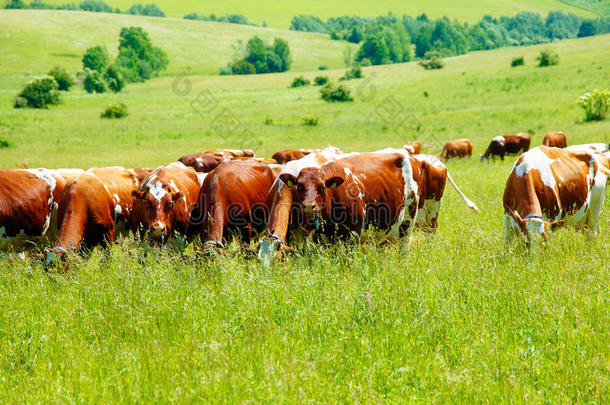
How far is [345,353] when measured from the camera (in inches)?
198

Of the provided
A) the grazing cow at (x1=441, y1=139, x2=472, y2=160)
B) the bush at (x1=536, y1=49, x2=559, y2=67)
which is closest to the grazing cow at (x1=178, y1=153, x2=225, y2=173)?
the grazing cow at (x1=441, y1=139, x2=472, y2=160)

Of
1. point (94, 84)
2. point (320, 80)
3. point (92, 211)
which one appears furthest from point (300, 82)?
point (92, 211)

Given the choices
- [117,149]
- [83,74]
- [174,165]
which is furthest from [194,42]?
[174,165]

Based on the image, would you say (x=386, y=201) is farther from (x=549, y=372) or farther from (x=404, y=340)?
(x=549, y=372)

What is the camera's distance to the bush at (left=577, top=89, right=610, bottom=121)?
3331 centimetres

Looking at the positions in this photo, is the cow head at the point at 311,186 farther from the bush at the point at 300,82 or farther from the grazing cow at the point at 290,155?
the bush at the point at 300,82

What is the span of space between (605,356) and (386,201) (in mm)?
4430

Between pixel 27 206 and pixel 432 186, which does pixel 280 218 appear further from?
pixel 27 206

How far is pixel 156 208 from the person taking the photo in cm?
821

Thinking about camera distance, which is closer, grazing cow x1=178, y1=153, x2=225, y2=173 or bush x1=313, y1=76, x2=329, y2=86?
grazing cow x1=178, y1=153, x2=225, y2=173

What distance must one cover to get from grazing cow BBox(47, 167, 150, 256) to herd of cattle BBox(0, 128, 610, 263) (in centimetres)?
2

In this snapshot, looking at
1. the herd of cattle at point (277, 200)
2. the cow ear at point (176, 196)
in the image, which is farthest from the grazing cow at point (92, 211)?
the cow ear at point (176, 196)

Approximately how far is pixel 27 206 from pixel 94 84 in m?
73.6

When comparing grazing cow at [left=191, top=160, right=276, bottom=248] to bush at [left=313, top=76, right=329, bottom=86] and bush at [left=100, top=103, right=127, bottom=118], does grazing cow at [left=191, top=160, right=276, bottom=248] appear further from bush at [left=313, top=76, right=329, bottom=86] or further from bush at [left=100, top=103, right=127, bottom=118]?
bush at [left=313, top=76, right=329, bottom=86]
